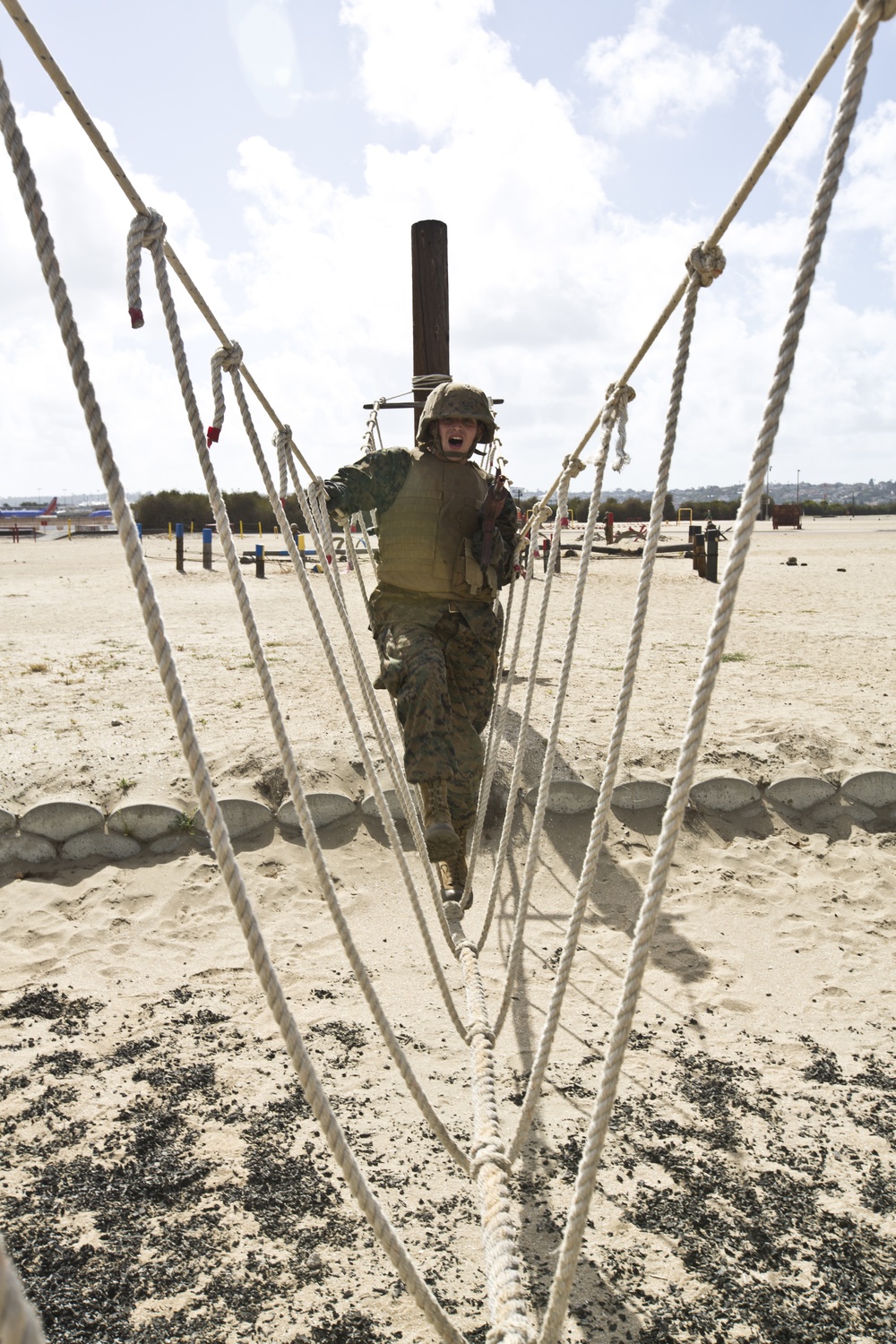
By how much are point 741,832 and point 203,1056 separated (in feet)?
8.69

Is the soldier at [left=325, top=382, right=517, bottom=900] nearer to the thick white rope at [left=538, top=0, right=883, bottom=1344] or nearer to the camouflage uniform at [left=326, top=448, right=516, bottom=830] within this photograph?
the camouflage uniform at [left=326, top=448, right=516, bottom=830]

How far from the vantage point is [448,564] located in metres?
3.15

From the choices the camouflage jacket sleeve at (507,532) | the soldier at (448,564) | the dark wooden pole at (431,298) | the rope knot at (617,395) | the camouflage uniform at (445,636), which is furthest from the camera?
the dark wooden pole at (431,298)

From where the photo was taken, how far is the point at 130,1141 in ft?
7.68

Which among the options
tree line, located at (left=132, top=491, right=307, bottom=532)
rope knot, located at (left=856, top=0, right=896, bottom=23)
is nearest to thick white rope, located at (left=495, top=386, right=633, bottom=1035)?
rope knot, located at (left=856, top=0, right=896, bottom=23)

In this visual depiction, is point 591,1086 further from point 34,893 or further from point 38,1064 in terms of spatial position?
point 34,893

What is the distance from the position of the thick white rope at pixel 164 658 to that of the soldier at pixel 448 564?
1.96 meters

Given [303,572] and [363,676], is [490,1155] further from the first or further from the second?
[363,676]

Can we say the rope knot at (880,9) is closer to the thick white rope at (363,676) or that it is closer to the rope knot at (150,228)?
the rope knot at (150,228)

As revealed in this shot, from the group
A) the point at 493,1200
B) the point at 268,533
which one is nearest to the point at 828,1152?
the point at 493,1200

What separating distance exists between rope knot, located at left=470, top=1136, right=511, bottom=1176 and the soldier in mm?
1335

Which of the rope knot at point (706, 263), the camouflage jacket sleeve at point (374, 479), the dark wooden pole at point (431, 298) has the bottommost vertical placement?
the camouflage jacket sleeve at point (374, 479)

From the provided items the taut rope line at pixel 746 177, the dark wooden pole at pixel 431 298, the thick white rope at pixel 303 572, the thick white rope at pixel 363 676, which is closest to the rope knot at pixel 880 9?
the taut rope line at pixel 746 177

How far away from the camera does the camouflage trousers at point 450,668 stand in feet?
9.57
